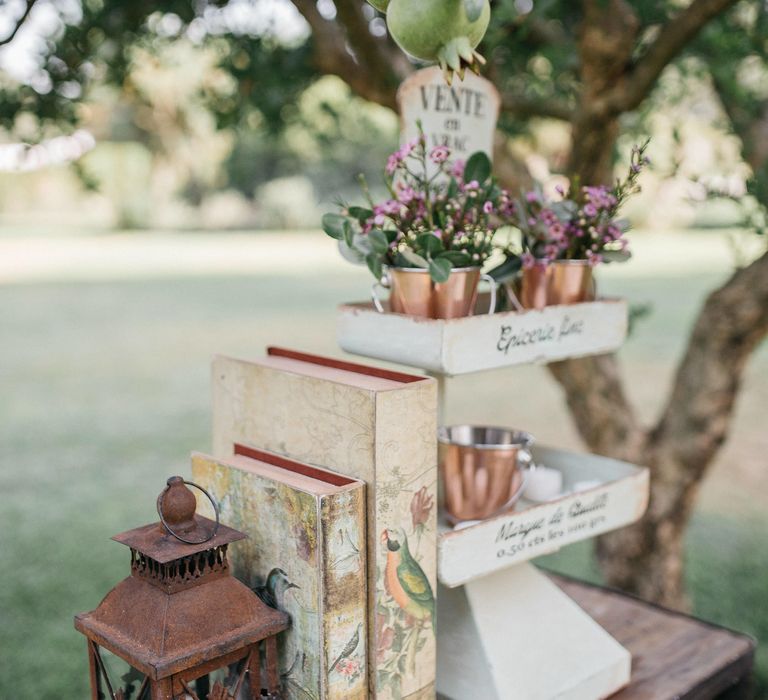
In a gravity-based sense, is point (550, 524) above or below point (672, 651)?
above

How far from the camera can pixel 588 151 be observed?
2.43 meters

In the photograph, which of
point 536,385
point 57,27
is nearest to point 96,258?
point 536,385

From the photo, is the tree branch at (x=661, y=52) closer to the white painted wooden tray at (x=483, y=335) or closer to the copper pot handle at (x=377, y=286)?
the white painted wooden tray at (x=483, y=335)

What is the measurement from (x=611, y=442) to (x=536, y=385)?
5.14m

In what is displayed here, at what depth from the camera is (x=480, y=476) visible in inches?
58.6

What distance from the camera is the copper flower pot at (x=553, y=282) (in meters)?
1.51

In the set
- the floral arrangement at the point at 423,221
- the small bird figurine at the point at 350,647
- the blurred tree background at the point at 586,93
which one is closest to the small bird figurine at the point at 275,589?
the small bird figurine at the point at 350,647

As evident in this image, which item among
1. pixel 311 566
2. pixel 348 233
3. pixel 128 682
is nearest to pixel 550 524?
pixel 311 566

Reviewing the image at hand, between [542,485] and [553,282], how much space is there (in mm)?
377

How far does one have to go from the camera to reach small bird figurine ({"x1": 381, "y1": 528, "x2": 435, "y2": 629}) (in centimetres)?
125

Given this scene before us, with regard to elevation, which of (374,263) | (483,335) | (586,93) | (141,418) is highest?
(586,93)

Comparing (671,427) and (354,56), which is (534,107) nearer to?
(354,56)

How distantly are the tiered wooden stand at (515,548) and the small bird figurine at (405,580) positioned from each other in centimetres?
4

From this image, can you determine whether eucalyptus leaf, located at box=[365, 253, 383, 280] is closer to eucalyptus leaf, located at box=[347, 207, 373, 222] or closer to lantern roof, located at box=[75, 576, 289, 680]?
eucalyptus leaf, located at box=[347, 207, 373, 222]
